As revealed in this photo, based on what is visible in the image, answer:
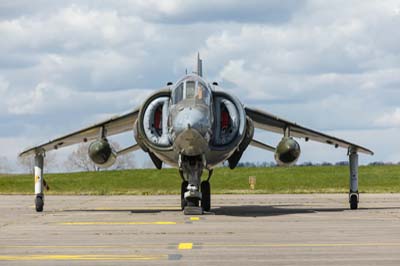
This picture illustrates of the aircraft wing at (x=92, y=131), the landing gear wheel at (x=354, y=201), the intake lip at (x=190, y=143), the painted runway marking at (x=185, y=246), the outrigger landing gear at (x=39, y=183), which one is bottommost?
the painted runway marking at (x=185, y=246)

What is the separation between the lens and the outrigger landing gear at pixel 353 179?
24812 millimetres

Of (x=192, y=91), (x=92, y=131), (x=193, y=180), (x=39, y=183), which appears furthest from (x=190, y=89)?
(x=39, y=183)

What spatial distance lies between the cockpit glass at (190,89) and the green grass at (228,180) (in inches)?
1291

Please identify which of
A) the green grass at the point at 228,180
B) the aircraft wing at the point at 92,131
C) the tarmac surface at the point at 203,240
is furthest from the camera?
the green grass at the point at 228,180

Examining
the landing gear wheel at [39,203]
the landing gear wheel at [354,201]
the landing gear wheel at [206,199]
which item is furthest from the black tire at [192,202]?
the landing gear wheel at [354,201]

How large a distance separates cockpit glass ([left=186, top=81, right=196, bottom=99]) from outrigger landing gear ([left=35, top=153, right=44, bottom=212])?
6.10 m

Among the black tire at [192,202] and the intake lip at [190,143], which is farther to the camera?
the black tire at [192,202]

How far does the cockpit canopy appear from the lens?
67.4 ft

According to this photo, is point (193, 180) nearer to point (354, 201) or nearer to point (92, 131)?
point (92, 131)

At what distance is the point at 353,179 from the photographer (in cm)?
2528

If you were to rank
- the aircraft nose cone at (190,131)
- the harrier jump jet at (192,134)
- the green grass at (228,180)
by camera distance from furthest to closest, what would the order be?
the green grass at (228,180)
the harrier jump jet at (192,134)
the aircraft nose cone at (190,131)

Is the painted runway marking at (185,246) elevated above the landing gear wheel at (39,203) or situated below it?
below

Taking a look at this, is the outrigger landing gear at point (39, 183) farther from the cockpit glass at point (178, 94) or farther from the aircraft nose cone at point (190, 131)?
the aircraft nose cone at point (190, 131)

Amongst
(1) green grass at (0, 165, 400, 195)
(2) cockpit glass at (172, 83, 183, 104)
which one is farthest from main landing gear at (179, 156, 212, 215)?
(1) green grass at (0, 165, 400, 195)
